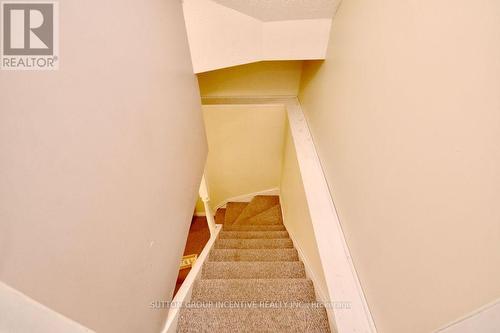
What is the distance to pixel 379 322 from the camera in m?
0.78

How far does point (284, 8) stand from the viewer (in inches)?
49.5

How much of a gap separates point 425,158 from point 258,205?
3457 millimetres

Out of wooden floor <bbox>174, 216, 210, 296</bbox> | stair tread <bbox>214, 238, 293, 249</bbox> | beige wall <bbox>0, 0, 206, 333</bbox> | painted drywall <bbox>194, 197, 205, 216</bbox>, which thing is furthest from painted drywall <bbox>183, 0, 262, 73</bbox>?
painted drywall <bbox>194, 197, 205, 216</bbox>

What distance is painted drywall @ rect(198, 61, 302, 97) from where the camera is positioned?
234 centimetres

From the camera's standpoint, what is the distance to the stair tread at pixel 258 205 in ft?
12.4

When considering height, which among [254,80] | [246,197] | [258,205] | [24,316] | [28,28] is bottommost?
[258,205]

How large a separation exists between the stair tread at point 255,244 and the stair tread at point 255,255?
0.96 ft

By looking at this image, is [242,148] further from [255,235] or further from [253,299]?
[253,299]

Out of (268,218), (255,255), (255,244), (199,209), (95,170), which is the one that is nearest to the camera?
(95,170)

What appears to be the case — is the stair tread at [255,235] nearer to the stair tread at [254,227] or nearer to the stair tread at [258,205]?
the stair tread at [254,227]

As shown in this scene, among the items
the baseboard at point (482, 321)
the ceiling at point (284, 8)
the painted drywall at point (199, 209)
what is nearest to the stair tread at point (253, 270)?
the baseboard at point (482, 321)

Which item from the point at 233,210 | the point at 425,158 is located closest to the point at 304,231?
the point at 425,158

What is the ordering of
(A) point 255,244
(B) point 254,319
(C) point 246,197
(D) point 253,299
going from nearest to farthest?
1. (B) point 254,319
2. (D) point 253,299
3. (A) point 255,244
4. (C) point 246,197

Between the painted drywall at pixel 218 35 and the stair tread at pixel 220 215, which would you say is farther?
the stair tread at pixel 220 215
